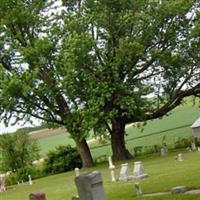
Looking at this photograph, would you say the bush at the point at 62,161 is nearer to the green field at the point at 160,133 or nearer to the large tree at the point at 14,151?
the large tree at the point at 14,151

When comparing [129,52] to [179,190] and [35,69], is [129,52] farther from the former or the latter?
[179,190]

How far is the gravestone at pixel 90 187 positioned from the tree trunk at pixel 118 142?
3374 cm

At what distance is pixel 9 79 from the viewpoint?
4006cm

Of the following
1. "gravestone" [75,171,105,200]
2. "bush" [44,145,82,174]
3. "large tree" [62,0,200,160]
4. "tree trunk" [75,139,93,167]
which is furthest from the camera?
"bush" [44,145,82,174]

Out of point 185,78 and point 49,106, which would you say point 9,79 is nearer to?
point 49,106

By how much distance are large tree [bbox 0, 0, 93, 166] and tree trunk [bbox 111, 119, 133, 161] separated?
2.70 m

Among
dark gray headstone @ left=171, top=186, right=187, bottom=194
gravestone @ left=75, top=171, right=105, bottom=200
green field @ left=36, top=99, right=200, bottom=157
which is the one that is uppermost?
green field @ left=36, top=99, right=200, bottom=157

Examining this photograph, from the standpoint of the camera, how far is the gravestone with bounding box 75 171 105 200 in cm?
960

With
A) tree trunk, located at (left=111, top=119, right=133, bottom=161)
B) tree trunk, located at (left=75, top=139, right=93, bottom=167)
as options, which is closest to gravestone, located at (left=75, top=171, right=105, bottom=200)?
tree trunk, located at (left=111, top=119, right=133, bottom=161)

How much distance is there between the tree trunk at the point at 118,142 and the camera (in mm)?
43812

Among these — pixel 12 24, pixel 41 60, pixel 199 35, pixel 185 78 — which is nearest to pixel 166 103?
pixel 185 78

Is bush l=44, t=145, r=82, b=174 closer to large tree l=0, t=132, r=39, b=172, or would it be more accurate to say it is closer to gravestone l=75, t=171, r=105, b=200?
large tree l=0, t=132, r=39, b=172

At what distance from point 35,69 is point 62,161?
10.1 m

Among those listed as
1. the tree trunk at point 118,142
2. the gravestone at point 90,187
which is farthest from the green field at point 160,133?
the gravestone at point 90,187
